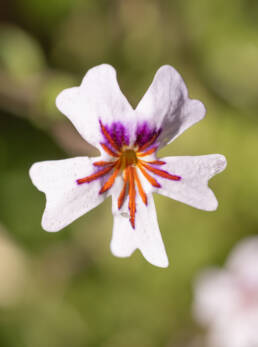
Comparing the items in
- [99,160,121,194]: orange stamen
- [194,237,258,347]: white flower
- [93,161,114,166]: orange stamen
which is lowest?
[194,237,258,347]: white flower

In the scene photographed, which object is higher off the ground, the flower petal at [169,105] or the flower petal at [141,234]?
the flower petal at [169,105]

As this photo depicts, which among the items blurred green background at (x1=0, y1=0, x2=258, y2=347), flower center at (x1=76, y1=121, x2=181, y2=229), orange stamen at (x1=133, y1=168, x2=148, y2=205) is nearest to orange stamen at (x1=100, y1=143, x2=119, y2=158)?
flower center at (x1=76, y1=121, x2=181, y2=229)

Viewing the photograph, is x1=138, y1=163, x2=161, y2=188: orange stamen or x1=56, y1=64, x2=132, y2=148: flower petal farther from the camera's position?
x1=138, y1=163, x2=161, y2=188: orange stamen

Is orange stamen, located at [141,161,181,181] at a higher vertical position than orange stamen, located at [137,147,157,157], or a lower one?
lower

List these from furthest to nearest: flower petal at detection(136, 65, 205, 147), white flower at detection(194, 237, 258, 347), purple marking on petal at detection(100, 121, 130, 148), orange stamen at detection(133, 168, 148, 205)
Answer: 1. white flower at detection(194, 237, 258, 347)
2. orange stamen at detection(133, 168, 148, 205)
3. purple marking on petal at detection(100, 121, 130, 148)
4. flower petal at detection(136, 65, 205, 147)

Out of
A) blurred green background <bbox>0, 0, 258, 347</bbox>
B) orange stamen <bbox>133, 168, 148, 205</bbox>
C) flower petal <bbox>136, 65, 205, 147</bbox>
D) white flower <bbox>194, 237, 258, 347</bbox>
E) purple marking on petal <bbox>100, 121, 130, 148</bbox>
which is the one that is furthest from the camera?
white flower <bbox>194, 237, 258, 347</bbox>

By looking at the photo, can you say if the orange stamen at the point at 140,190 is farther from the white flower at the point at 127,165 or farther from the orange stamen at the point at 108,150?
the orange stamen at the point at 108,150

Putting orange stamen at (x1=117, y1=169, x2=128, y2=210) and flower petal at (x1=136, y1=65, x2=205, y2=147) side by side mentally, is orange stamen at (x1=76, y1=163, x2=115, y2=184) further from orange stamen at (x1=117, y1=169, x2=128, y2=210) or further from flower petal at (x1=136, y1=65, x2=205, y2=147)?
flower petal at (x1=136, y1=65, x2=205, y2=147)

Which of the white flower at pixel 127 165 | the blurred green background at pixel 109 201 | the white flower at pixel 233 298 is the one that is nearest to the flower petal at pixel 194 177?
the white flower at pixel 127 165
